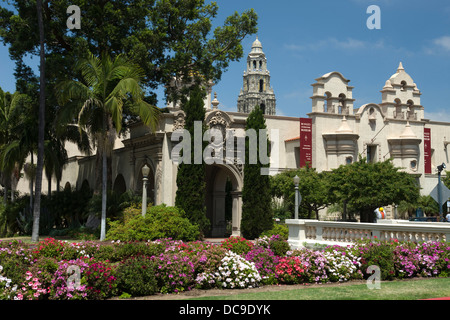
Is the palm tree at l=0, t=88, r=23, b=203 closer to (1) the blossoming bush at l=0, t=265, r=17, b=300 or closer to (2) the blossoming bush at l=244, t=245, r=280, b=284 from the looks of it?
(2) the blossoming bush at l=244, t=245, r=280, b=284

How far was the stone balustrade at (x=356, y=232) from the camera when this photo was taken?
1626cm

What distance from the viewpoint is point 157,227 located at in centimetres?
2281

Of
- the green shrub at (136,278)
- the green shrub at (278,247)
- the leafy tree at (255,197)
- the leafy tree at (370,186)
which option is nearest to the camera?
the green shrub at (136,278)

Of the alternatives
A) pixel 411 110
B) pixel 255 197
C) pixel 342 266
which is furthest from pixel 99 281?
pixel 411 110

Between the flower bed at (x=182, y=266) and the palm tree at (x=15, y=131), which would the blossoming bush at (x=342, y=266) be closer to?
the flower bed at (x=182, y=266)

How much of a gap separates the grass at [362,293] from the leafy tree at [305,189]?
2654 centimetres

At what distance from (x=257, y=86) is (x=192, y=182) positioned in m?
105

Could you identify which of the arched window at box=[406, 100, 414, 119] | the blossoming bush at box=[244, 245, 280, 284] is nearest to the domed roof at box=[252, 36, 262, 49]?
the arched window at box=[406, 100, 414, 119]

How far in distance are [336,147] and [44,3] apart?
90.5 feet

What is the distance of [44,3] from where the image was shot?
2722 centimetres

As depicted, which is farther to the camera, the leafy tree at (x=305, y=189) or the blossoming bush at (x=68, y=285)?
the leafy tree at (x=305, y=189)

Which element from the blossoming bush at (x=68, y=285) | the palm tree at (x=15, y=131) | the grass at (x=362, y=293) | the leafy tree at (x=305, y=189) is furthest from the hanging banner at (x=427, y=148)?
the blossoming bush at (x=68, y=285)

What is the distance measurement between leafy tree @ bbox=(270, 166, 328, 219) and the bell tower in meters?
87.7

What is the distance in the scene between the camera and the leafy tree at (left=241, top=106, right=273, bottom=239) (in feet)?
92.0
